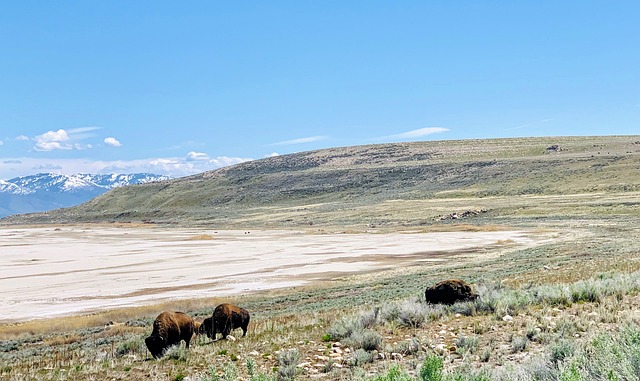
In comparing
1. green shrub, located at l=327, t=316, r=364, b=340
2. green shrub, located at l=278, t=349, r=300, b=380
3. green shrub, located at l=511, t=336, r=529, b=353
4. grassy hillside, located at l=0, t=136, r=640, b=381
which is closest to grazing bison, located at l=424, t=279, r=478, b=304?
grassy hillside, located at l=0, t=136, r=640, b=381

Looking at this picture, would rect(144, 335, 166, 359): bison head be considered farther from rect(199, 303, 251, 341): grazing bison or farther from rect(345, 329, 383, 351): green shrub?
rect(345, 329, 383, 351): green shrub

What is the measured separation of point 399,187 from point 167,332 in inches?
5196

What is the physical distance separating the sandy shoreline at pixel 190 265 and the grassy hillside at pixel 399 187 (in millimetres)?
27778

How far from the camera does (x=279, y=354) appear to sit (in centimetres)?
1033

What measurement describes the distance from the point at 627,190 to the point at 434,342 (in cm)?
9069

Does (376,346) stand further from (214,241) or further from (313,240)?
(214,241)

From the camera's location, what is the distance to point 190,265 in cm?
4353

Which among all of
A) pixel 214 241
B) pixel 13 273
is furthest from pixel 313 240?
pixel 13 273

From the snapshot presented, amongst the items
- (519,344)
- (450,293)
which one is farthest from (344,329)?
(450,293)

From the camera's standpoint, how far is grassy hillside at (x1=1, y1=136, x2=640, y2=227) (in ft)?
325

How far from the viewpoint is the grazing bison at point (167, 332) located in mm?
11672

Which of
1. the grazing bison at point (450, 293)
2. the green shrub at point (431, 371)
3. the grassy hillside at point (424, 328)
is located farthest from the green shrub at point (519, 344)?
the grazing bison at point (450, 293)

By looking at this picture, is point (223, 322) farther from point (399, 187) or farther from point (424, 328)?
point (399, 187)

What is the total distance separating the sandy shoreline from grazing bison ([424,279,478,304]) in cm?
1658
